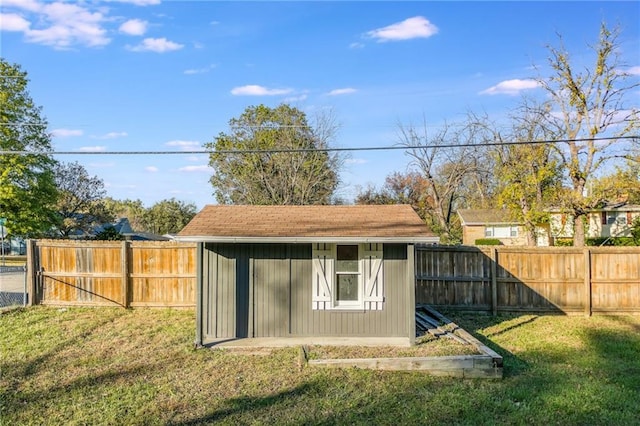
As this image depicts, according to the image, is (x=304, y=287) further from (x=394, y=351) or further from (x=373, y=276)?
(x=394, y=351)

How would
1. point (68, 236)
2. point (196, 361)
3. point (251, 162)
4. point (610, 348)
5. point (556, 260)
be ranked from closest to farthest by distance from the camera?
1. point (196, 361)
2. point (610, 348)
3. point (556, 260)
4. point (251, 162)
5. point (68, 236)

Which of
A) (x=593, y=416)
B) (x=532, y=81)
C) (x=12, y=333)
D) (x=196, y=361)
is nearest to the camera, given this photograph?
(x=593, y=416)

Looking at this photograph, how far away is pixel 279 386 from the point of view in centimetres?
582

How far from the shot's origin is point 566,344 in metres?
8.17

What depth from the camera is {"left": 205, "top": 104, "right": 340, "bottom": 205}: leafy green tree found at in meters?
25.2

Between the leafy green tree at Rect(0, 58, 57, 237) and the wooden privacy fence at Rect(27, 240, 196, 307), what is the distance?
12.7 metres

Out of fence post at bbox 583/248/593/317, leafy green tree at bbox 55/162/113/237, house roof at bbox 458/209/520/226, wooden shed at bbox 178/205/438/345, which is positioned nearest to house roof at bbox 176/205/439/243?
wooden shed at bbox 178/205/438/345

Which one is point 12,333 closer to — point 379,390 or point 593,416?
point 379,390

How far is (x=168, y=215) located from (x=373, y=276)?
158ft

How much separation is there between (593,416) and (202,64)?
12.0 metres

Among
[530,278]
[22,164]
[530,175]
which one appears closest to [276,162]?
[22,164]

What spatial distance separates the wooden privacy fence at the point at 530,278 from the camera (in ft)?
34.7

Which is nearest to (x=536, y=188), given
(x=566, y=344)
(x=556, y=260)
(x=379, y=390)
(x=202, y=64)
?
(x=556, y=260)

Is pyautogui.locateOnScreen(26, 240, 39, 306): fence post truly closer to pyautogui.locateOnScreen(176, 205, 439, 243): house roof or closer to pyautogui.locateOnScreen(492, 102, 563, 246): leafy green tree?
pyautogui.locateOnScreen(176, 205, 439, 243): house roof
